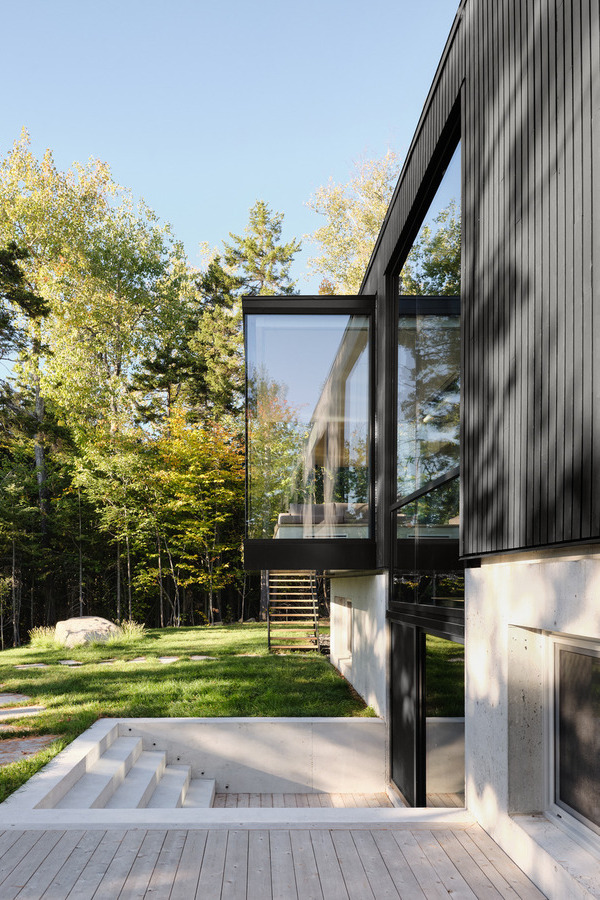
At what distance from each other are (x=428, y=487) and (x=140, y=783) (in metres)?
3.35

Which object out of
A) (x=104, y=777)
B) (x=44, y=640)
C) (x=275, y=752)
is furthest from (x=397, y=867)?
(x=44, y=640)

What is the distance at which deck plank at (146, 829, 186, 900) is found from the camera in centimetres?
311

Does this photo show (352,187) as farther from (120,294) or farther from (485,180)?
(485,180)

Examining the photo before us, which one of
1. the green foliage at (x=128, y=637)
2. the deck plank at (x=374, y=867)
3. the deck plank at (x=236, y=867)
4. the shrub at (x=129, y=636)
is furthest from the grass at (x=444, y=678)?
the shrub at (x=129, y=636)

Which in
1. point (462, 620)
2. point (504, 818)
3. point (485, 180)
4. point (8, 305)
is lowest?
point (504, 818)

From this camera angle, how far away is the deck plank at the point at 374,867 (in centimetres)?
311

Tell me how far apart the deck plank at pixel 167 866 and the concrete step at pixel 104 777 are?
1337 mm

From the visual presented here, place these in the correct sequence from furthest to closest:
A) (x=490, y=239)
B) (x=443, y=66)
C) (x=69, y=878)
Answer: (x=443, y=66)
(x=490, y=239)
(x=69, y=878)

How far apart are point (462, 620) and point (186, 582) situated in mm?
16838

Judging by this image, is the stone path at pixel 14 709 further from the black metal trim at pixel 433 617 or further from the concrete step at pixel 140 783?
the black metal trim at pixel 433 617

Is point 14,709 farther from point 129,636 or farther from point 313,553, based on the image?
point 129,636

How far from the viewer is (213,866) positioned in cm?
339

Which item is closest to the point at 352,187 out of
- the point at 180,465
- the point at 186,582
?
the point at 180,465

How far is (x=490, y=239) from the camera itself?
3729 millimetres
